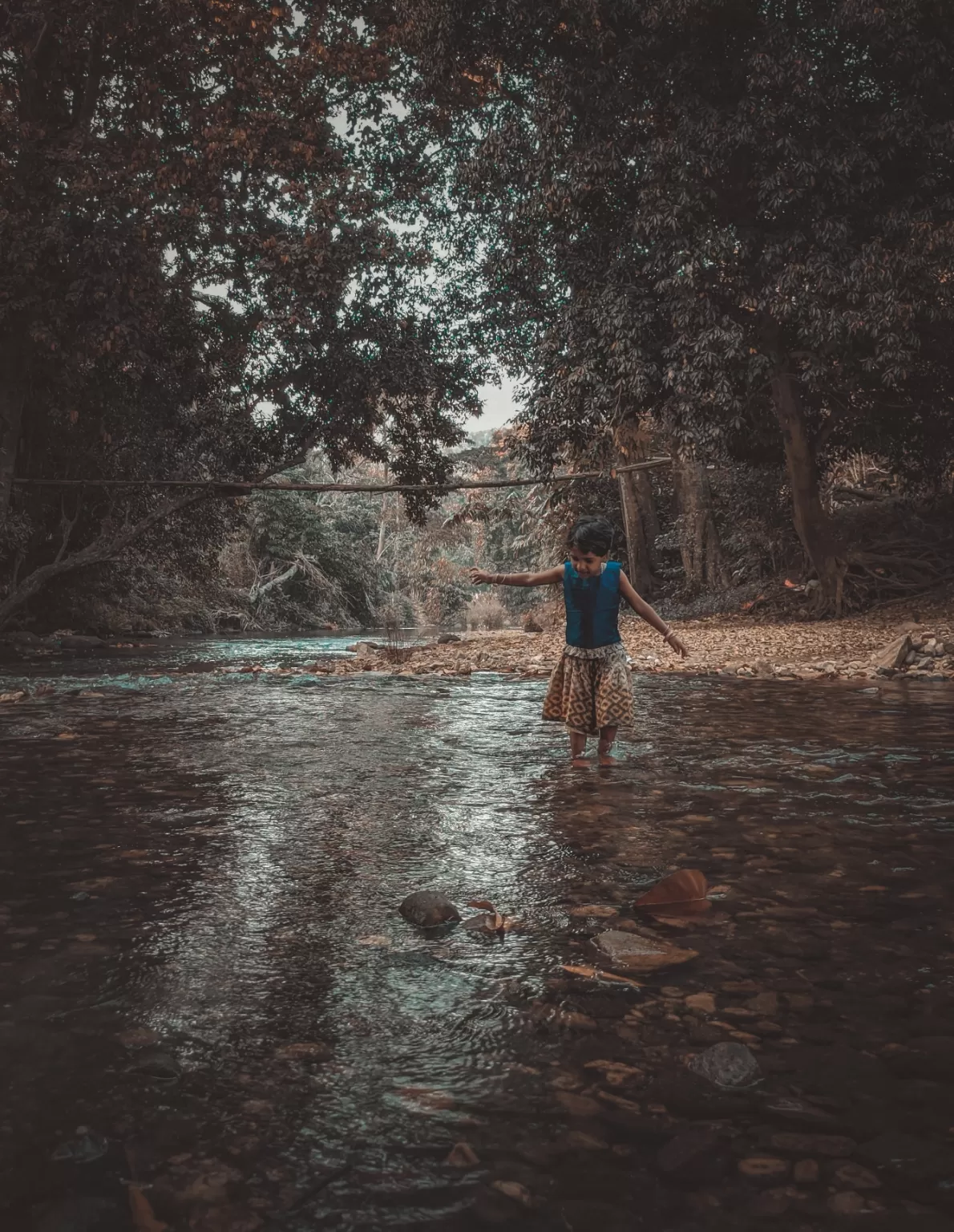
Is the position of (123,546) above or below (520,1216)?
above

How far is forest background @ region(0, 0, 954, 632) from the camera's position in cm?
1209

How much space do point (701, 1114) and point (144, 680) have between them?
1035 centimetres

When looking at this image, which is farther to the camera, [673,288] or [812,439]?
[812,439]

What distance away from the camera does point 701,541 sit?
2038 cm

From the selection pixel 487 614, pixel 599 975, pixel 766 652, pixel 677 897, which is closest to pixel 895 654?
pixel 766 652

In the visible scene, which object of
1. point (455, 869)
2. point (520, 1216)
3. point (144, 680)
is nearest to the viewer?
point (520, 1216)

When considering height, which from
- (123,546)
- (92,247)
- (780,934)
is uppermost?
(92,247)

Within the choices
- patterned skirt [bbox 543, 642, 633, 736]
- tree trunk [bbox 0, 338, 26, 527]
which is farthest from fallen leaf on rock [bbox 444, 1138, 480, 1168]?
tree trunk [bbox 0, 338, 26, 527]

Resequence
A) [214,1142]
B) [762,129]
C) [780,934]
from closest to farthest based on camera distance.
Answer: [214,1142]
[780,934]
[762,129]

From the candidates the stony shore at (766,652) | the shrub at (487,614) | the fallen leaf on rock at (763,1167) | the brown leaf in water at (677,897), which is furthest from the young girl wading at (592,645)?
the shrub at (487,614)

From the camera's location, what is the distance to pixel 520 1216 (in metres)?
1.35

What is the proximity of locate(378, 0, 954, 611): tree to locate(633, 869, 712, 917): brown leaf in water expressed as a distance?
10593 mm

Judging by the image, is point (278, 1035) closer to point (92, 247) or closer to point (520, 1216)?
point (520, 1216)

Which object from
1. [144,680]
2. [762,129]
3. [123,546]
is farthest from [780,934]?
[123,546]
